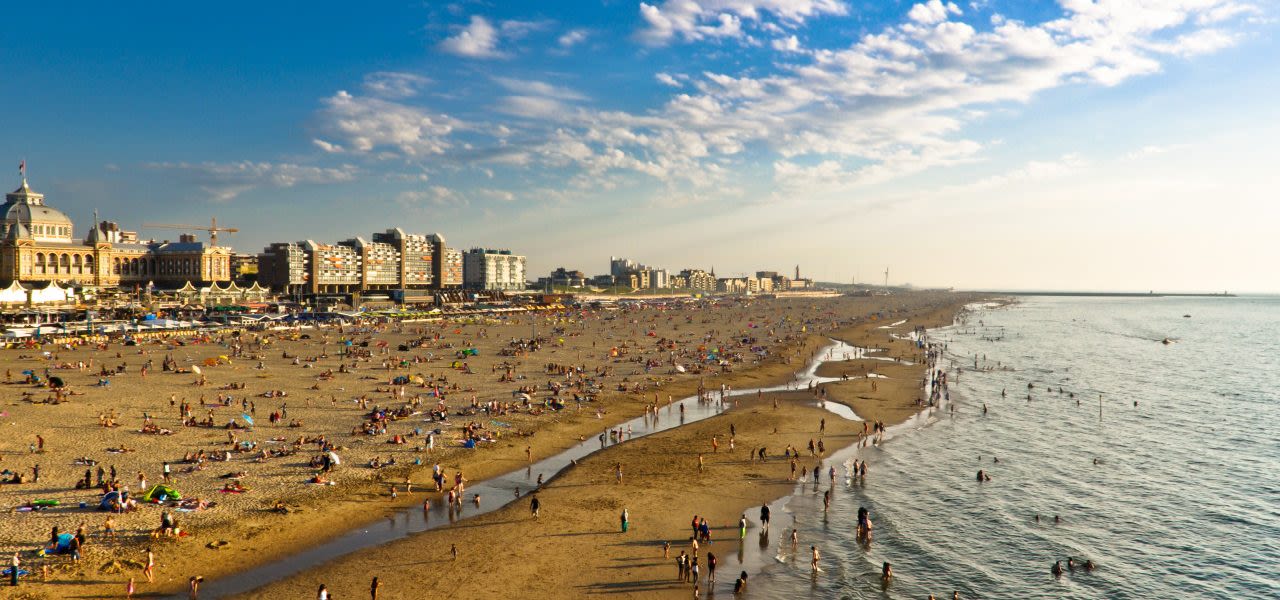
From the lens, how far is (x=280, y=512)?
76.3 feet

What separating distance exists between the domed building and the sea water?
13592cm

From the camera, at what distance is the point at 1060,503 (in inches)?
1089

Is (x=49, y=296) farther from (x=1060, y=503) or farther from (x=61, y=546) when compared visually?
(x=1060, y=503)

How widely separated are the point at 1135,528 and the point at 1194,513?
4363 millimetres

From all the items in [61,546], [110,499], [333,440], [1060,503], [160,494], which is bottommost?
[1060,503]

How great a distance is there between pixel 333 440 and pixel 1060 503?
3378cm

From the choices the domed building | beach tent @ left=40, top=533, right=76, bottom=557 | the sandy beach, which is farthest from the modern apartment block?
beach tent @ left=40, top=533, right=76, bottom=557

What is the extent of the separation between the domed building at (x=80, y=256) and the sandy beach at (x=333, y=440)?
241ft

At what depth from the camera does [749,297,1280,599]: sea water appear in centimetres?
2081

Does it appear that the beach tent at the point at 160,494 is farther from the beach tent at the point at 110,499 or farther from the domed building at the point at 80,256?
the domed building at the point at 80,256

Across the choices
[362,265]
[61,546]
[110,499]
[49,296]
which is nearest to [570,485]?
[110,499]

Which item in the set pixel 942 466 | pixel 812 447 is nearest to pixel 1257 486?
pixel 942 466

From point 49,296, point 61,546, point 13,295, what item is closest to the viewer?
point 61,546

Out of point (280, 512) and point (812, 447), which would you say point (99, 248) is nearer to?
point (280, 512)
